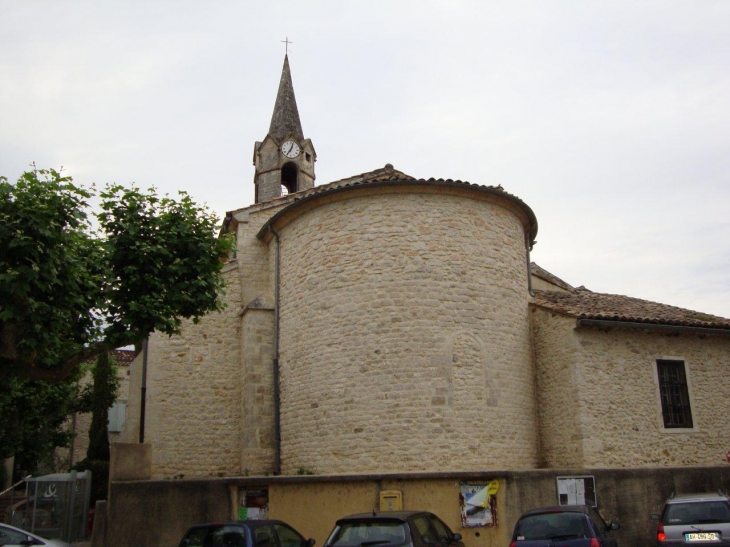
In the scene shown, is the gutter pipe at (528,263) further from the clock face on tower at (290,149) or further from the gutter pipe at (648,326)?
the clock face on tower at (290,149)

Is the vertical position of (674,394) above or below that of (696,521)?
above

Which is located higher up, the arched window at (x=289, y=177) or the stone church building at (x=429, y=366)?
the arched window at (x=289, y=177)

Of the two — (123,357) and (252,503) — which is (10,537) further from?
(123,357)

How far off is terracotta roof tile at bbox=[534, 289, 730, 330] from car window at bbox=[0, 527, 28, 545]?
1188 cm

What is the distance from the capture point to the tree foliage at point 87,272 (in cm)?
1067

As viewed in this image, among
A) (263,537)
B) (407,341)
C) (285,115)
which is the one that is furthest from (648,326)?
(285,115)

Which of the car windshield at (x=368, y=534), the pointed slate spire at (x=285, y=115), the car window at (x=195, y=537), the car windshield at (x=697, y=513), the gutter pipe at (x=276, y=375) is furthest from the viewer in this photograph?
the pointed slate spire at (x=285, y=115)

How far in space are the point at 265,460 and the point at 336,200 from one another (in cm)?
674

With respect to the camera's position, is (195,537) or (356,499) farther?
(356,499)

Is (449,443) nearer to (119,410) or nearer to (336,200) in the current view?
(336,200)

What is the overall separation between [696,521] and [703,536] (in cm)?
25

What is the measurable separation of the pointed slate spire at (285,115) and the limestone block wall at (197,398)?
8764 mm

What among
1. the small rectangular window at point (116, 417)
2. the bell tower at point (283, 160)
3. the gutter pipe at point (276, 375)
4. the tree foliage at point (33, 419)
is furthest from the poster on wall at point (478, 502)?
the small rectangular window at point (116, 417)

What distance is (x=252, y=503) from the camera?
13.1 metres
